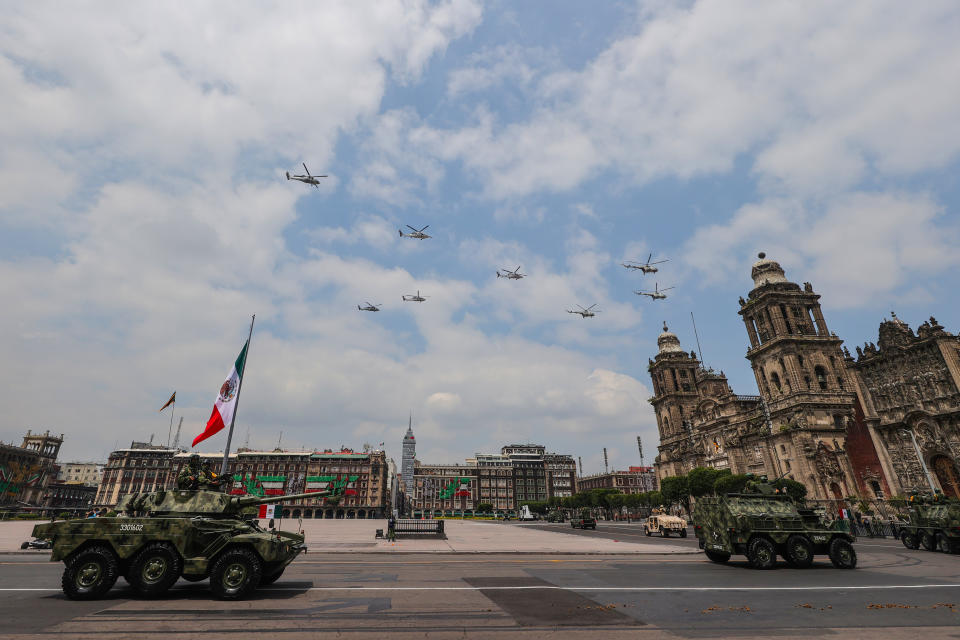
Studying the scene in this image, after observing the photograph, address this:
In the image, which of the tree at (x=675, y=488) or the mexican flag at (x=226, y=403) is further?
the tree at (x=675, y=488)

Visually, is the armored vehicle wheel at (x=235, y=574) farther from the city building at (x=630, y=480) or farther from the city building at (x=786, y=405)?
the city building at (x=630, y=480)

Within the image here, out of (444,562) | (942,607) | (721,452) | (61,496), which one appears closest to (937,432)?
(721,452)

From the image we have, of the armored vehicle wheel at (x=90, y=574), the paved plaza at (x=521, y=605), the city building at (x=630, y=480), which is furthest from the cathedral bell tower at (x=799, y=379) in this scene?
the city building at (x=630, y=480)

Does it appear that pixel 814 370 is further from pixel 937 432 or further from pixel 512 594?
pixel 512 594

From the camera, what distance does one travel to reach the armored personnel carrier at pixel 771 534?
14477 mm

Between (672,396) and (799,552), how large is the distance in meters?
76.9

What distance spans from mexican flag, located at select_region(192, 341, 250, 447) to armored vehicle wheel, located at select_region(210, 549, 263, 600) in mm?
14657

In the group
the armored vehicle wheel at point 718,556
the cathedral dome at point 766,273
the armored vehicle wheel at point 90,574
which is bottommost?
the armored vehicle wheel at point 718,556

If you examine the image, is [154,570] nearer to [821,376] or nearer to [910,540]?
[910,540]

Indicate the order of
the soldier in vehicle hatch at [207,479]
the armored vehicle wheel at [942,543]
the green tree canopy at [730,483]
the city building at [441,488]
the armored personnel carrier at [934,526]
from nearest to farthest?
the soldier in vehicle hatch at [207,479], the armored personnel carrier at [934,526], the armored vehicle wheel at [942,543], the green tree canopy at [730,483], the city building at [441,488]

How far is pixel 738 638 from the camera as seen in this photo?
6641 mm

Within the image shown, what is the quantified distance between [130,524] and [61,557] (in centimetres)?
125

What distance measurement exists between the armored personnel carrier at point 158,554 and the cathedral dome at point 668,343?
92.0 meters

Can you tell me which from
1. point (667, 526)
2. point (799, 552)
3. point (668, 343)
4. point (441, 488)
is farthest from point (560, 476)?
point (799, 552)
